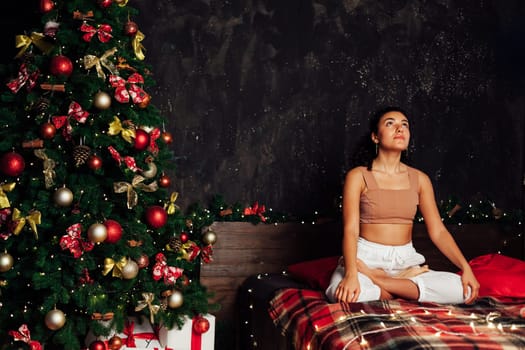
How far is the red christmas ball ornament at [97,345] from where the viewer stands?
9.57 ft

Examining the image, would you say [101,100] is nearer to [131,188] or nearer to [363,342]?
[131,188]

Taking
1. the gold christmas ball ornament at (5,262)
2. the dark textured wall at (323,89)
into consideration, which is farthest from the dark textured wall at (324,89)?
the gold christmas ball ornament at (5,262)

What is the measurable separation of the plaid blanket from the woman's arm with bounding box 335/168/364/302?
75 mm

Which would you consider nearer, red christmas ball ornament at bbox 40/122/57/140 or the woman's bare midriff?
red christmas ball ornament at bbox 40/122/57/140

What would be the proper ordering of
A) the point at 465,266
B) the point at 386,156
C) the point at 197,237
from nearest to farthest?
the point at 465,266, the point at 386,156, the point at 197,237

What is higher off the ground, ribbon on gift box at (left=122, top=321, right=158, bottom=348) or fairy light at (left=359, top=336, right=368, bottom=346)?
fairy light at (left=359, top=336, right=368, bottom=346)

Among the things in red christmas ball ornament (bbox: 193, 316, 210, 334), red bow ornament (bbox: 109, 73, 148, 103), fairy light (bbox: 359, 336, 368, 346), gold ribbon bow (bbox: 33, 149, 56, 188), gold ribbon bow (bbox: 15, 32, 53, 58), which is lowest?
red christmas ball ornament (bbox: 193, 316, 210, 334)

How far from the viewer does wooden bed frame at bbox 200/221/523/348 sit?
3.97m

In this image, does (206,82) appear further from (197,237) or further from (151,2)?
(197,237)

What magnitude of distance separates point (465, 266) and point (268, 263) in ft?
4.14

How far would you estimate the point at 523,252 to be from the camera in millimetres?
4555

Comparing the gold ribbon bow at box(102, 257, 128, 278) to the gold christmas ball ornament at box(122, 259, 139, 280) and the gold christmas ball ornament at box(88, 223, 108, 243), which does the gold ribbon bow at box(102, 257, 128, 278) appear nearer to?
the gold christmas ball ornament at box(122, 259, 139, 280)

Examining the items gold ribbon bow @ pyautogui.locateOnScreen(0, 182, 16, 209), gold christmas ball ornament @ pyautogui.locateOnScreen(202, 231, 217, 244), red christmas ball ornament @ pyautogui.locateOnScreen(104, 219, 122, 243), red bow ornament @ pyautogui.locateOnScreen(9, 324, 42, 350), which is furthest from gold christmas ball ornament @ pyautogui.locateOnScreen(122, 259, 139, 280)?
gold christmas ball ornament @ pyautogui.locateOnScreen(202, 231, 217, 244)

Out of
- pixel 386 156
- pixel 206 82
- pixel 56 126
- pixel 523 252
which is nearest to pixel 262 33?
pixel 206 82
